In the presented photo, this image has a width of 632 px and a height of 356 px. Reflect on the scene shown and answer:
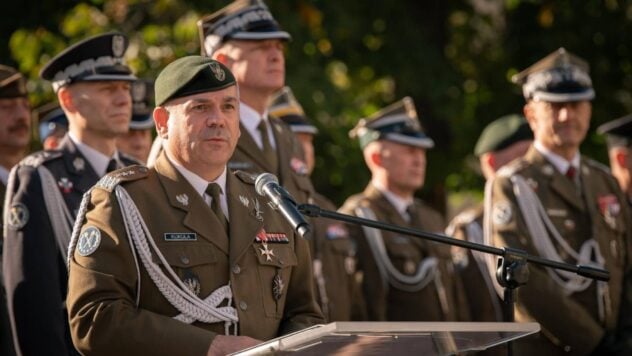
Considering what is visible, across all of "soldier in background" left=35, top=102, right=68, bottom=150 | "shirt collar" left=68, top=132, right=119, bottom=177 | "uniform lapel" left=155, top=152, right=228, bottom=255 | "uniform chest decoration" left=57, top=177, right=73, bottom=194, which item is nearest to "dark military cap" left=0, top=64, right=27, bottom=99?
"soldier in background" left=35, top=102, right=68, bottom=150

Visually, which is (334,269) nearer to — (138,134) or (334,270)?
(334,270)

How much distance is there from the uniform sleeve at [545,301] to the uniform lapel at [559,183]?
0.97 ft

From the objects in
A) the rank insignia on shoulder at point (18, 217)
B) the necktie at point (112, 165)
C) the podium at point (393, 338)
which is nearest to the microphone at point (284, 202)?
the podium at point (393, 338)

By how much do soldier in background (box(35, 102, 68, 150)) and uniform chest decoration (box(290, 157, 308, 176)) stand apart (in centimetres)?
170

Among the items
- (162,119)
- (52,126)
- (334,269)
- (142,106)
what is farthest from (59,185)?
(334,269)

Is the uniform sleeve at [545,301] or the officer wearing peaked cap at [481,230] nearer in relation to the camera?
the uniform sleeve at [545,301]

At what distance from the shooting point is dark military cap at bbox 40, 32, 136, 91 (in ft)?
22.7

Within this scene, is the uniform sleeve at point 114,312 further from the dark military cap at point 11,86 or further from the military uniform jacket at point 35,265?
the dark military cap at point 11,86

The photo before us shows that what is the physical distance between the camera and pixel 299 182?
23.8 feet

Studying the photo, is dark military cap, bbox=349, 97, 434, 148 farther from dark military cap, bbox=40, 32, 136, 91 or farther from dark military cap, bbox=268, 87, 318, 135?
dark military cap, bbox=40, 32, 136, 91

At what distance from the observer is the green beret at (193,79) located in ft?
17.0

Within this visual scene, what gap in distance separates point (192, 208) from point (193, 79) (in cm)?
49

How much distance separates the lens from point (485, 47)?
14305mm

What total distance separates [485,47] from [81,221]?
9680 mm
